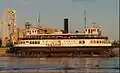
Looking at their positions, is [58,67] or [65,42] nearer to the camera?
[58,67]

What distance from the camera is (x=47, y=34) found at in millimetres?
97125

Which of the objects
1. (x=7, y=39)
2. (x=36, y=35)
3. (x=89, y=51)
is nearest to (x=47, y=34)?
(x=36, y=35)

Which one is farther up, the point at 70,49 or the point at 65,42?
the point at 65,42

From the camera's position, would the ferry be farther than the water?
Yes

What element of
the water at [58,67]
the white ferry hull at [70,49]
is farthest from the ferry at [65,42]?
the water at [58,67]

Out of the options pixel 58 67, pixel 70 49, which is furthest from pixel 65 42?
pixel 58 67

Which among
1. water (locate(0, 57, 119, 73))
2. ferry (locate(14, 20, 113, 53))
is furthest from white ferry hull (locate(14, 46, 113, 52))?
water (locate(0, 57, 119, 73))

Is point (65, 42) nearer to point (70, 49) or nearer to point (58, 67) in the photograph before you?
point (70, 49)

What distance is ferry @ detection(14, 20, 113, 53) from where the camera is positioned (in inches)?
3684

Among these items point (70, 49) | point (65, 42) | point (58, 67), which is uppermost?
point (65, 42)

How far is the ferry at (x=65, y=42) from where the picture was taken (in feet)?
307

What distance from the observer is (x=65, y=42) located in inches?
3735

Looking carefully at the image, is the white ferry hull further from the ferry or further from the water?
the water

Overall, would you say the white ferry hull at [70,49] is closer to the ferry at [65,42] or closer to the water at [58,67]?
the ferry at [65,42]
